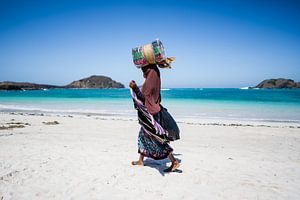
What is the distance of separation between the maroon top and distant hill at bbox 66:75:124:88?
17811 cm

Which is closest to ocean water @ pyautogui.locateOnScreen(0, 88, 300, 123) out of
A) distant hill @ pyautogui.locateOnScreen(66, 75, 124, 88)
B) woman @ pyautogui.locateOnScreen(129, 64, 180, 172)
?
woman @ pyautogui.locateOnScreen(129, 64, 180, 172)

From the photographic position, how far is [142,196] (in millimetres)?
3455

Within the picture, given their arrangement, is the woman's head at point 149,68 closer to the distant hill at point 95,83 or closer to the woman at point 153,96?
the woman at point 153,96

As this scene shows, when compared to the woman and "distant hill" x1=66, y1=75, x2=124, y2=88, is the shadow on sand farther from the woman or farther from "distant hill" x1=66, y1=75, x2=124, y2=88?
"distant hill" x1=66, y1=75, x2=124, y2=88

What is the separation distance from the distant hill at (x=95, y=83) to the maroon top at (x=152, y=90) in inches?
7012

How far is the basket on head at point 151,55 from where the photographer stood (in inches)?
160

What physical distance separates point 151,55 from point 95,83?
591 feet

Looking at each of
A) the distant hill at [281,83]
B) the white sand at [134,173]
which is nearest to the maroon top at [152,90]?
the white sand at [134,173]

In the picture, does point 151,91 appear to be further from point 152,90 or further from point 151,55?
point 151,55

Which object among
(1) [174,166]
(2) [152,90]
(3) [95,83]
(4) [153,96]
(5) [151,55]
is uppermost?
(3) [95,83]

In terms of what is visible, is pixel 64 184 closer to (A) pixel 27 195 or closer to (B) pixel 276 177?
(A) pixel 27 195

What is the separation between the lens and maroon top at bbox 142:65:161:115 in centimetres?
→ 413

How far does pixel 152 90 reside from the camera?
13.6ft

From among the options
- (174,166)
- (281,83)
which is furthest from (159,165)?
(281,83)
